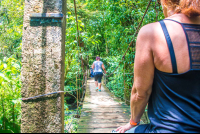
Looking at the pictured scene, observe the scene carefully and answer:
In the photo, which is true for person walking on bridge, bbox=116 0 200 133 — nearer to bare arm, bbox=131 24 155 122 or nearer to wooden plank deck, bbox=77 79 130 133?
bare arm, bbox=131 24 155 122

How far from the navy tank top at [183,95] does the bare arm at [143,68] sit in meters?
0.06

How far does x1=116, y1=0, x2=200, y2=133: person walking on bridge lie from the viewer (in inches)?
19.1

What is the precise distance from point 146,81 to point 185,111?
7.0 inches

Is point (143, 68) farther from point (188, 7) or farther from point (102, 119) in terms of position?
point (102, 119)

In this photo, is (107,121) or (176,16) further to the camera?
(107,121)

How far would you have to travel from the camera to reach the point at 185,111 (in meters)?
0.48

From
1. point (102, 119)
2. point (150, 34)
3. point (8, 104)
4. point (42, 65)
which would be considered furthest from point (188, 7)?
point (102, 119)

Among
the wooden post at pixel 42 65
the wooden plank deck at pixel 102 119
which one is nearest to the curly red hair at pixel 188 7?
the wooden post at pixel 42 65

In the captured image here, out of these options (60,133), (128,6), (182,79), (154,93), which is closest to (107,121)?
(60,133)

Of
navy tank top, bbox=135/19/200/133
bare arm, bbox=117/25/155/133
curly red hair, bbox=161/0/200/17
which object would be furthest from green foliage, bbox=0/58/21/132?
curly red hair, bbox=161/0/200/17

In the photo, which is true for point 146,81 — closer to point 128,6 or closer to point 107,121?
point 107,121

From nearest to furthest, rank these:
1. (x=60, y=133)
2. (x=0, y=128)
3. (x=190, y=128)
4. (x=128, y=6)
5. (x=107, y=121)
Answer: (x=190, y=128), (x=60, y=133), (x=0, y=128), (x=107, y=121), (x=128, y=6)

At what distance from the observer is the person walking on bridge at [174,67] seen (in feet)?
1.59

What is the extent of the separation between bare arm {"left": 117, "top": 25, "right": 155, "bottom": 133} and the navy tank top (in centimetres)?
6
